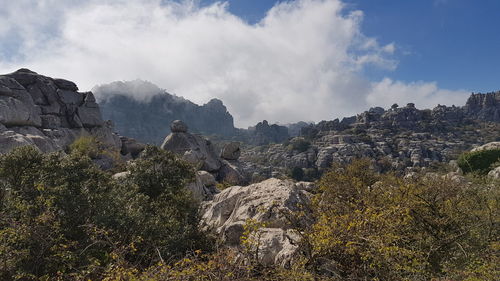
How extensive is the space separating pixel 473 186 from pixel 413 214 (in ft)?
22.0

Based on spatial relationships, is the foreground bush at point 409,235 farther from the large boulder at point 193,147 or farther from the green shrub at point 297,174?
the green shrub at point 297,174

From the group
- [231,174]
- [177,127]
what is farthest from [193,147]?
[231,174]

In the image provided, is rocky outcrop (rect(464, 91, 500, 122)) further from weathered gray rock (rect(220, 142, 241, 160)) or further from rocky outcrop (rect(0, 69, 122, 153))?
rocky outcrop (rect(0, 69, 122, 153))

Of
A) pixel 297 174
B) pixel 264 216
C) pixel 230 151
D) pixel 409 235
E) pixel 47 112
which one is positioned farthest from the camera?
pixel 297 174

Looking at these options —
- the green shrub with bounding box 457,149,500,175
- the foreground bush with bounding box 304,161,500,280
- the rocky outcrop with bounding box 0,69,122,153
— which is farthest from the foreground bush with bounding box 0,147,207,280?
the green shrub with bounding box 457,149,500,175

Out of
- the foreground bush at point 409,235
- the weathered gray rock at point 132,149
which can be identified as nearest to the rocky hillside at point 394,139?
the weathered gray rock at point 132,149

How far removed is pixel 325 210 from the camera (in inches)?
448

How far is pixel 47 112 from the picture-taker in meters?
47.2

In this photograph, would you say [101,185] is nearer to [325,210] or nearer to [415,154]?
[325,210]

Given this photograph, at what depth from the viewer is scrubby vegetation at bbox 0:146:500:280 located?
26.9ft

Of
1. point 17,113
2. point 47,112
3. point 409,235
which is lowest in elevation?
point 409,235

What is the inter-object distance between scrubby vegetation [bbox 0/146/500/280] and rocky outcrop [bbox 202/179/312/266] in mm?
677

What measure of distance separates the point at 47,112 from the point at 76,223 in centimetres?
4380

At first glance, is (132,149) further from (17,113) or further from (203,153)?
(17,113)
